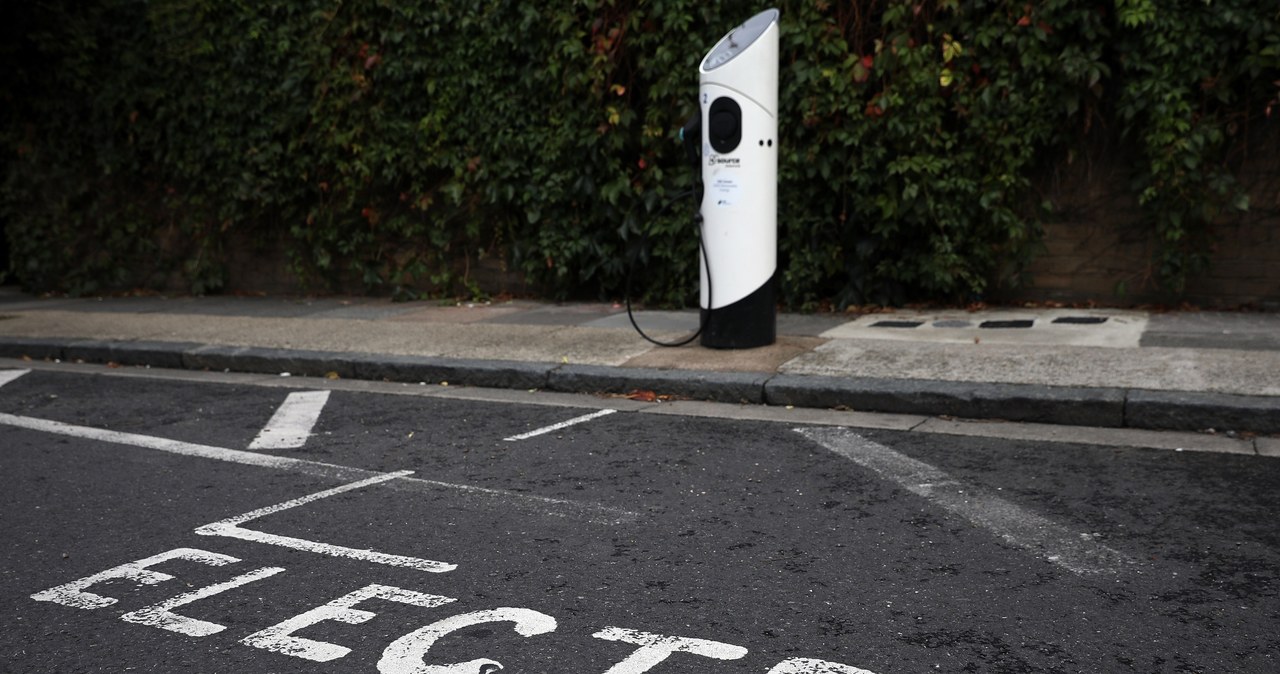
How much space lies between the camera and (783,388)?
677 centimetres

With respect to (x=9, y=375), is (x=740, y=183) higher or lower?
higher

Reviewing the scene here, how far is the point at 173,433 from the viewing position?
21.5 ft

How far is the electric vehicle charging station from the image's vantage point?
24.8 ft

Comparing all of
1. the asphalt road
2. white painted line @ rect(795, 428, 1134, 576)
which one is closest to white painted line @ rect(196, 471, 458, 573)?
the asphalt road

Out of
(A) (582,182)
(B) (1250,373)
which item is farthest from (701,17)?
(B) (1250,373)

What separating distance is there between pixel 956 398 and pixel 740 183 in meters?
2.14

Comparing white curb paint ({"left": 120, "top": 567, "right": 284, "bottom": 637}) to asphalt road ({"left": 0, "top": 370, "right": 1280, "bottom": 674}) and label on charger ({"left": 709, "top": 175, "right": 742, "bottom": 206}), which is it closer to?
asphalt road ({"left": 0, "top": 370, "right": 1280, "bottom": 674})

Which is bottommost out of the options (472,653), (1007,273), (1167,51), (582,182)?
(472,653)

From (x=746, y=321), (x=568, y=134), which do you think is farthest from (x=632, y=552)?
(x=568, y=134)

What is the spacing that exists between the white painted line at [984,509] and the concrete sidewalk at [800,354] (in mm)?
869

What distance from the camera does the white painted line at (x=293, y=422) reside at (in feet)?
20.5

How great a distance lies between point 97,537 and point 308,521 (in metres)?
0.77

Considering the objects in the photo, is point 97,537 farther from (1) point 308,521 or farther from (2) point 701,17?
(2) point 701,17

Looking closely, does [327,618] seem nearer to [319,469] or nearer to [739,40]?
[319,469]
